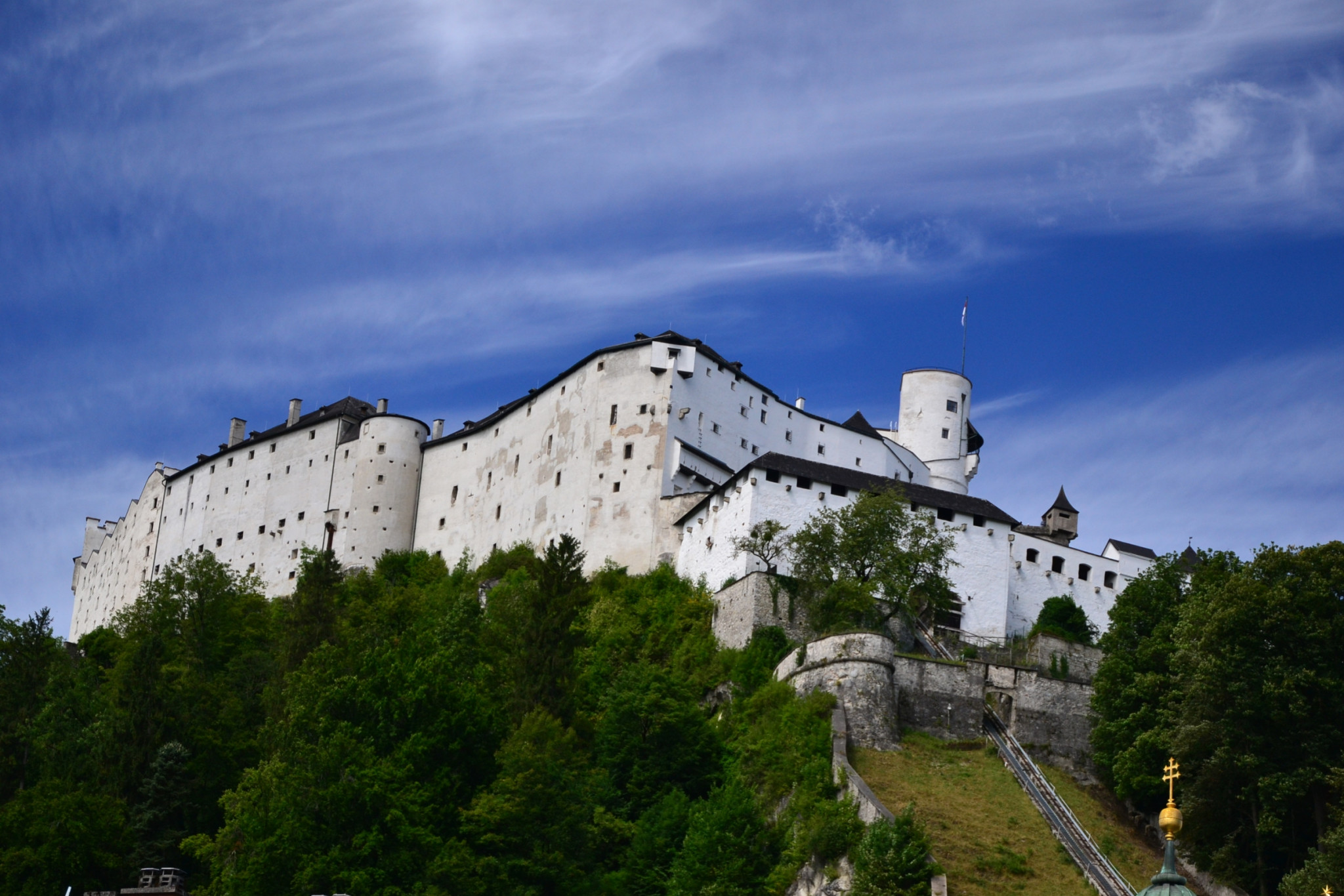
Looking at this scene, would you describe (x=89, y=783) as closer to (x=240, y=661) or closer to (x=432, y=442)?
(x=240, y=661)

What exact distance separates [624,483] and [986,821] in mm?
29675

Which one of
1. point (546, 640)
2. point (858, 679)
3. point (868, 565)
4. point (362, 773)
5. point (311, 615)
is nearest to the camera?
point (362, 773)

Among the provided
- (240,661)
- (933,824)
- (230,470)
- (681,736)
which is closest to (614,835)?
(681,736)

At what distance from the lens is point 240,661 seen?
2378 inches

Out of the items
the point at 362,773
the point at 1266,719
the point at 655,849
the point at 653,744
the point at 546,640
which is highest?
the point at 546,640

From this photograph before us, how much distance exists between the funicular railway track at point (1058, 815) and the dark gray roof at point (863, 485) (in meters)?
9.56

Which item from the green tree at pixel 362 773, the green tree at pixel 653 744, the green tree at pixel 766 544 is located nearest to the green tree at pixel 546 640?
the green tree at pixel 362 773

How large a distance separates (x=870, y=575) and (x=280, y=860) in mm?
23242

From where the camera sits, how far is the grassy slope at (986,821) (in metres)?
43.2

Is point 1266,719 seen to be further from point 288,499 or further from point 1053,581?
point 288,499

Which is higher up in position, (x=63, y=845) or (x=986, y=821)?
(x=986, y=821)

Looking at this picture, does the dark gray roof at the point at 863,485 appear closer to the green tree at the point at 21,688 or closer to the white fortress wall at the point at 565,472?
the white fortress wall at the point at 565,472

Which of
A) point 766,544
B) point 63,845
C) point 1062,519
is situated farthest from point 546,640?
point 1062,519

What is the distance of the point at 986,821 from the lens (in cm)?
4609
